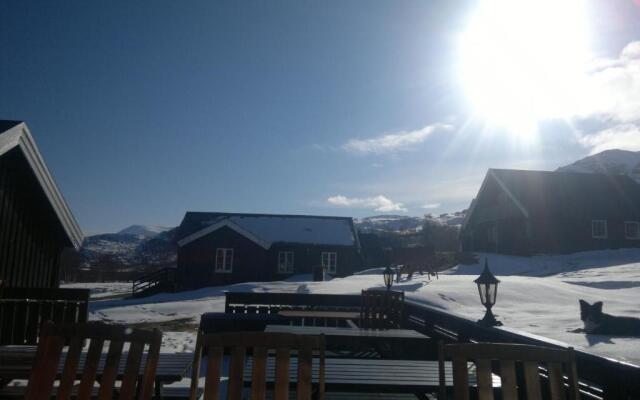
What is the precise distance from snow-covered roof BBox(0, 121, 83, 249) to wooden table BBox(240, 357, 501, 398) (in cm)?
646

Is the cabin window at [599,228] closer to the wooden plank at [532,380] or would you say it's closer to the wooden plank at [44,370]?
the wooden plank at [532,380]

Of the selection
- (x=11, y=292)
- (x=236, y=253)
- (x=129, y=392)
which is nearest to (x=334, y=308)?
(x=11, y=292)

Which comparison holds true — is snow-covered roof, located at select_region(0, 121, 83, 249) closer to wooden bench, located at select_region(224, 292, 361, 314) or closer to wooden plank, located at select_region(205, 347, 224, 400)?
wooden bench, located at select_region(224, 292, 361, 314)

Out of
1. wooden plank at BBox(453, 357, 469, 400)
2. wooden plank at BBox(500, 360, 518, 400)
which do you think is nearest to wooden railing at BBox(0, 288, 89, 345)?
wooden plank at BBox(453, 357, 469, 400)

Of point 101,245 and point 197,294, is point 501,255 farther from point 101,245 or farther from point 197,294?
point 101,245

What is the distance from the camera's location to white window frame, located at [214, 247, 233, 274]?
89.6 feet

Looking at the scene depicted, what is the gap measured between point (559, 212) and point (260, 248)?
61.3 feet

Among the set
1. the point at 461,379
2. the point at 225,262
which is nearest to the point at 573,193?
the point at 225,262

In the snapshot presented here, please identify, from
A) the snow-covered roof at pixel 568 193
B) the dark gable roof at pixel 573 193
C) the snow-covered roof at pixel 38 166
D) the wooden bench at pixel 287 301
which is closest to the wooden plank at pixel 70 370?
the snow-covered roof at pixel 38 166

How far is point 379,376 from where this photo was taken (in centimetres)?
363

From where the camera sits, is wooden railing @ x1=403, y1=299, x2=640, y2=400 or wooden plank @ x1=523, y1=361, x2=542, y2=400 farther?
wooden railing @ x1=403, y1=299, x2=640, y2=400

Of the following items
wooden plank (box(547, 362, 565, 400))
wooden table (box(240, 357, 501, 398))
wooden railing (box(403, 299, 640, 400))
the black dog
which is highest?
wooden plank (box(547, 362, 565, 400))

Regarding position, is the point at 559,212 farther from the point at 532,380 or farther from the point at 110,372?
the point at 110,372

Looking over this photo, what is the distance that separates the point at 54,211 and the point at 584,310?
1056 cm
